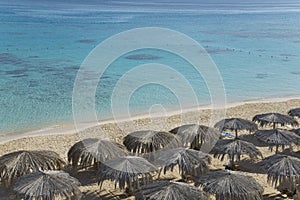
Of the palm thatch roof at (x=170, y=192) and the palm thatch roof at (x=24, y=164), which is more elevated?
the palm thatch roof at (x=24, y=164)

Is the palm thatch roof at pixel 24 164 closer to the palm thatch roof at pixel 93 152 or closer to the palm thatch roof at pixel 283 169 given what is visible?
the palm thatch roof at pixel 93 152

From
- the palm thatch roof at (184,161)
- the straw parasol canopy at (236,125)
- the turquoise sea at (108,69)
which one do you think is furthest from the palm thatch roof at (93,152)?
the turquoise sea at (108,69)

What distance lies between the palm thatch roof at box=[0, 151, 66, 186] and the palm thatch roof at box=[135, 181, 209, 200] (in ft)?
9.87

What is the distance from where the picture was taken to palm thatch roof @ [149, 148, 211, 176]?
10.6m

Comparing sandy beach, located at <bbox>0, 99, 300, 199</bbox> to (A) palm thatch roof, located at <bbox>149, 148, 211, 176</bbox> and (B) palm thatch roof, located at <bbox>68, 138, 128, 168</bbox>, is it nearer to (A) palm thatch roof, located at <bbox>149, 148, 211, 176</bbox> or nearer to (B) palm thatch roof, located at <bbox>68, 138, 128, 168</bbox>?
(B) palm thatch roof, located at <bbox>68, 138, 128, 168</bbox>

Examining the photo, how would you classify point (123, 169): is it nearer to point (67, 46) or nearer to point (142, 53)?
point (142, 53)

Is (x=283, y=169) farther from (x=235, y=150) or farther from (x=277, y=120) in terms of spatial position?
(x=277, y=120)

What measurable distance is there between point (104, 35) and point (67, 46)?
8.71 metres

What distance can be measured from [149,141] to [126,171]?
88.8 inches

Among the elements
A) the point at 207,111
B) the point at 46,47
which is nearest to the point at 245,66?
the point at 207,111

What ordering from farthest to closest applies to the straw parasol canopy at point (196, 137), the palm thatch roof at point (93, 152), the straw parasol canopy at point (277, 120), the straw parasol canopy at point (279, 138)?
1. the straw parasol canopy at point (277, 120)
2. the straw parasol canopy at point (196, 137)
3. the straw parasol canopy at point (279, 138)
4. the palm thatch roof at point (93, 152)

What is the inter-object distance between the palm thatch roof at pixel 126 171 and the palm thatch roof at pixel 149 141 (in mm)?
1514

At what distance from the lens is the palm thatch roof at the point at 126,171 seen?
988 cm

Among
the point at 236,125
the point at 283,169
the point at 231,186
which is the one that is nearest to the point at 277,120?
the point at 236,125
